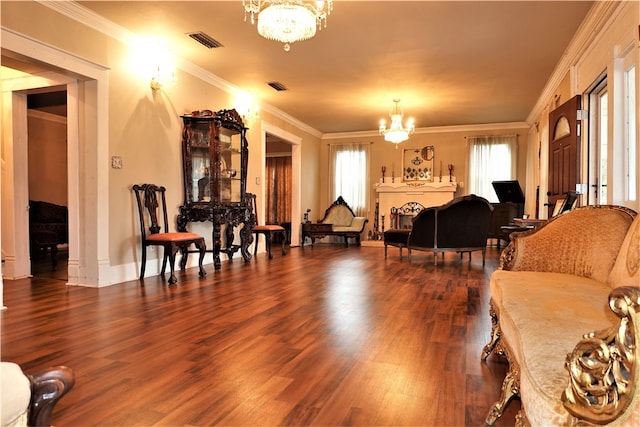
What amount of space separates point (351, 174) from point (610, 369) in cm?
916

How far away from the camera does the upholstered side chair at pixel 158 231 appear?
4305 millimetres

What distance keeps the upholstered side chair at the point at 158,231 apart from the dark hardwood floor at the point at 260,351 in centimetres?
36

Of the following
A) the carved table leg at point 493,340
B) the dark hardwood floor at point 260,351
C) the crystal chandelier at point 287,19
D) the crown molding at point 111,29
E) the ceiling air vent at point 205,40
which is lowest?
the dark hardwood floor at point 260,351

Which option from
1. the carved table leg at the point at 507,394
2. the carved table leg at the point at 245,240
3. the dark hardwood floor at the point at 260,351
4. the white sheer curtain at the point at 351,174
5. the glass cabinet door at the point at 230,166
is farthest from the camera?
the white sheer curtain at the point at 351,174

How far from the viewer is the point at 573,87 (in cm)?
459

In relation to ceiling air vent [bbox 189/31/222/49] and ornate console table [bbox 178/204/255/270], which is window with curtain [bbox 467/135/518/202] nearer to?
ornate console table [bbox 178/204/255/270]

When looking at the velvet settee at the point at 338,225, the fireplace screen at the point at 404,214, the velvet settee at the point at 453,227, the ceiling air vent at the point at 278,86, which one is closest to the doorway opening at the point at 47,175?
the ceiling air vent at the point at 278,86

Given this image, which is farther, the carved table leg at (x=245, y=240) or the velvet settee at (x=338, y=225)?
the velvet settee at (x=338, y=225)

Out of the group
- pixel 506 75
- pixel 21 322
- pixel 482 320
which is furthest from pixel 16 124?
pixel 506 75

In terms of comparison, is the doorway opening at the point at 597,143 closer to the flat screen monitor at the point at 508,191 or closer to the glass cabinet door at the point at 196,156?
the flat screen monitor at the point at 508,191

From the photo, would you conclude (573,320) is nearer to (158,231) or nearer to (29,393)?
(29,393)

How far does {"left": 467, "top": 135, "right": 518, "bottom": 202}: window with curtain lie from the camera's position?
865 centimetres

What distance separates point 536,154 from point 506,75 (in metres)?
2.32

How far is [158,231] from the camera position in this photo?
463cm
